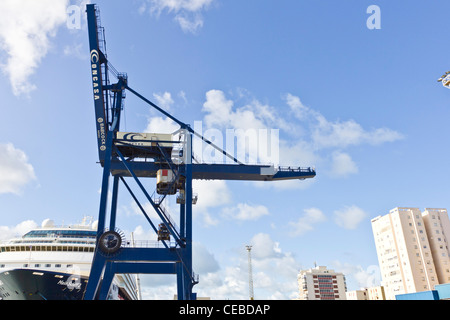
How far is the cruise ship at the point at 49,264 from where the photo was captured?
72.1ft

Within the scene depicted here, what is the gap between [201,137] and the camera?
26781mm

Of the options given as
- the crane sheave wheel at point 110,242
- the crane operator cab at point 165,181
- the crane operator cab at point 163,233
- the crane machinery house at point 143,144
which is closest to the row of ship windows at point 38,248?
the crane sheave wheel at point 110,242

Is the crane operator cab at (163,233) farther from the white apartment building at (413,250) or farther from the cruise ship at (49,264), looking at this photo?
the white apartment building at (413,250)

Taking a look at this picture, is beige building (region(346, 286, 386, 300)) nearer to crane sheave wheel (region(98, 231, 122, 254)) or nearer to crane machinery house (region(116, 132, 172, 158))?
crane machinery house (region(116, 132, 172, 158))

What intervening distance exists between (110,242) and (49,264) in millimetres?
9025

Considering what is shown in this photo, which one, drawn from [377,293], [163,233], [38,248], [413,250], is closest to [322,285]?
[377,293]

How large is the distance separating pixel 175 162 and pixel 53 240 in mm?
13459

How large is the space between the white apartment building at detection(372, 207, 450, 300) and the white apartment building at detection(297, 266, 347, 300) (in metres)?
41.5

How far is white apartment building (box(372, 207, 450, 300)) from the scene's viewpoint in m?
59.7

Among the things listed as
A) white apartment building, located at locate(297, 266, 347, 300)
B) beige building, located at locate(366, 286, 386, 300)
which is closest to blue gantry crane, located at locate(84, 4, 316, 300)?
beige building, located at locate(366, 286, 386, 300)

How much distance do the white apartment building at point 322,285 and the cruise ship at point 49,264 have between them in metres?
82.6
